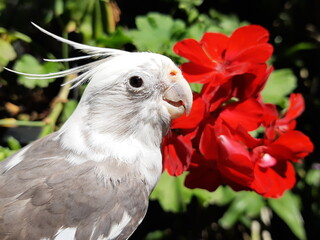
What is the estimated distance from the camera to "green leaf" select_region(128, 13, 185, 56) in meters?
1.50

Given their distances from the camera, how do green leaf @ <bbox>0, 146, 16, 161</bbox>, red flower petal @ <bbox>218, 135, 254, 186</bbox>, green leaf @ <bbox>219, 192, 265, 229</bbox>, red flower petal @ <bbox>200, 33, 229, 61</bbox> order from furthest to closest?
green leaf @ <bbox>219, 192, 265, 229</bbox> → green leaf @ <bbox>0, 146, 16, 161</bbox> → red flower petal @ <bbox>200, 33, 229, 61</bbox> → red flower petal @ <bbox>218, 135, 254, 186</bbox>

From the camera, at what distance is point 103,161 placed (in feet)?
4.09

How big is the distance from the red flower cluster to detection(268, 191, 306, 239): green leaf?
665 millimetres

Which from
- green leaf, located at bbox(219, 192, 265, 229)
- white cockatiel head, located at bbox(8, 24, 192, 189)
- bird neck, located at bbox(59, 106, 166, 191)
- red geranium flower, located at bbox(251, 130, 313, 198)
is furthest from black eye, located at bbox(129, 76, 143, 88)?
green leaf, located at bbox(219, 192, 265, 229)

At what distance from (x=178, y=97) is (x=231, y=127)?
0.15 m

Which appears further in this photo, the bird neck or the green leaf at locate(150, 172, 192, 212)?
the green leaf at locate(150, 172, 192, 212)

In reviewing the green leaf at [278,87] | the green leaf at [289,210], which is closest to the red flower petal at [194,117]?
the green leaf at [278,87]

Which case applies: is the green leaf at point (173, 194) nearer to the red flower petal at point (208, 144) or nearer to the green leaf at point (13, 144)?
the red flower petal at point (208, 144)

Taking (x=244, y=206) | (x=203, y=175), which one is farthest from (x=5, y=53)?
(x=244, y=206)

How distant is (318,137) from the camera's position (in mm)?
2248

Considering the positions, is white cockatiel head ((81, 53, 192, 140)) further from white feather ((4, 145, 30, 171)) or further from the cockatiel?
white feather ((4, 145, 30, 171))

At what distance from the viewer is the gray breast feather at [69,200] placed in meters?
1.18

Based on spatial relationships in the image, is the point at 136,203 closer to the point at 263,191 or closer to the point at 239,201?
the point at 263,191

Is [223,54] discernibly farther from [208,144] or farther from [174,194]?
[174,194]
